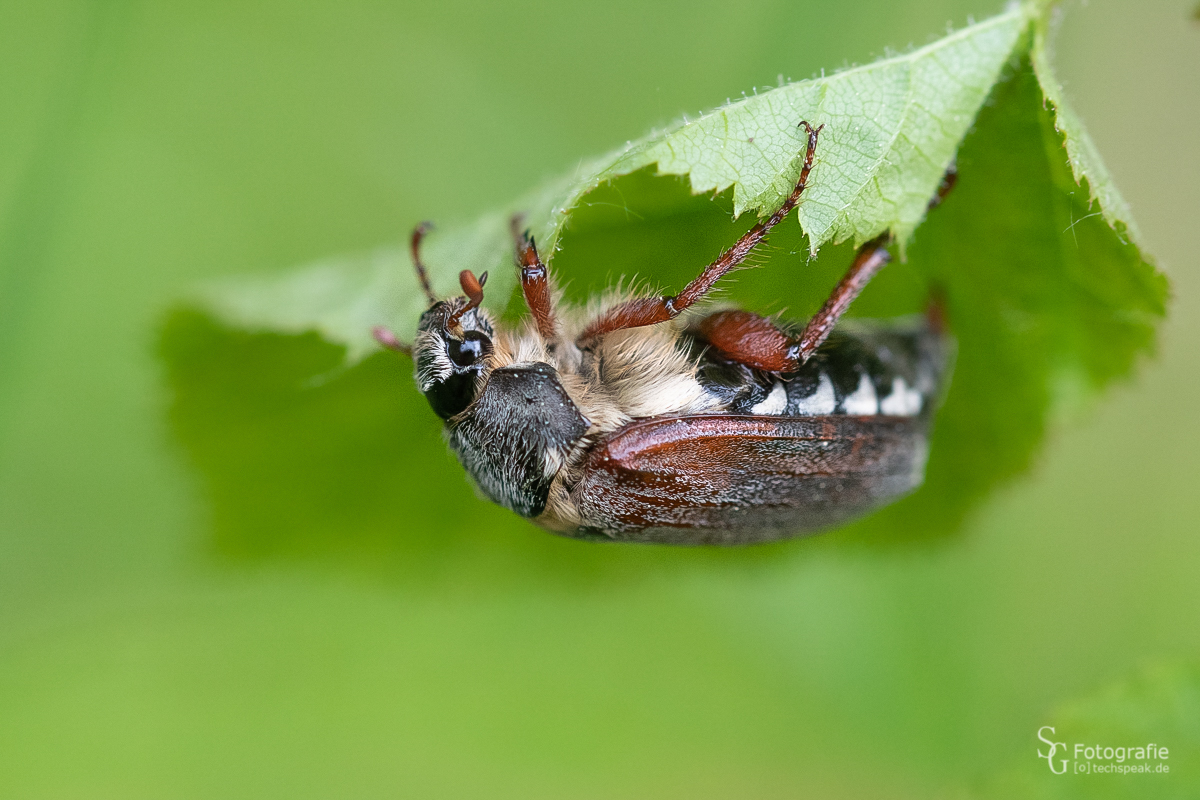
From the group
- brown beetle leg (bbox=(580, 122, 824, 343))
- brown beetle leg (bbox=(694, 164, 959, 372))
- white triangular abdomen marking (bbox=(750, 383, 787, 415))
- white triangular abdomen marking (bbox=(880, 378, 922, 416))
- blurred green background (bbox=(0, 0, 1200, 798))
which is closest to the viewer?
brown beetle leg (bbox=(580, 122, 824, 343))

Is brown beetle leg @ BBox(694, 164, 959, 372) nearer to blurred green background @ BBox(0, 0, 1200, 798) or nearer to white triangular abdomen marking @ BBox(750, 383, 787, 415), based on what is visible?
white triangular abdomen marking @ BBox(750, 383, 787, 415)

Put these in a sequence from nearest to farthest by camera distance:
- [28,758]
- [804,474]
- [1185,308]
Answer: [804,474]
[28,758]
[1185,308]

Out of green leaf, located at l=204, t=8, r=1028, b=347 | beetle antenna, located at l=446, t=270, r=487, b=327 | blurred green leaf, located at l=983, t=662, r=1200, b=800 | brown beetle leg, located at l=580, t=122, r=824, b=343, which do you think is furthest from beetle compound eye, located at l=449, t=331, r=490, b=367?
blurred green leaf, located at l=983, t=662, r=1200, b=800

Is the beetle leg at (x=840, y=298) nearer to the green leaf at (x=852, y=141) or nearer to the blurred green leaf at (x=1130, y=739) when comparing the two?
the green leaf at (x=852, y=141)

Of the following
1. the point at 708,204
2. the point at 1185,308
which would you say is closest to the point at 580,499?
the point at 708,204

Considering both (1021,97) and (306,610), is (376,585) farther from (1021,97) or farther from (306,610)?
(1021,97)

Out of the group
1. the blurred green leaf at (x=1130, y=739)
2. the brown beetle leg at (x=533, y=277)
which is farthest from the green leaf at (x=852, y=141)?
the blurred green leaf at (x=1130, y=739)
